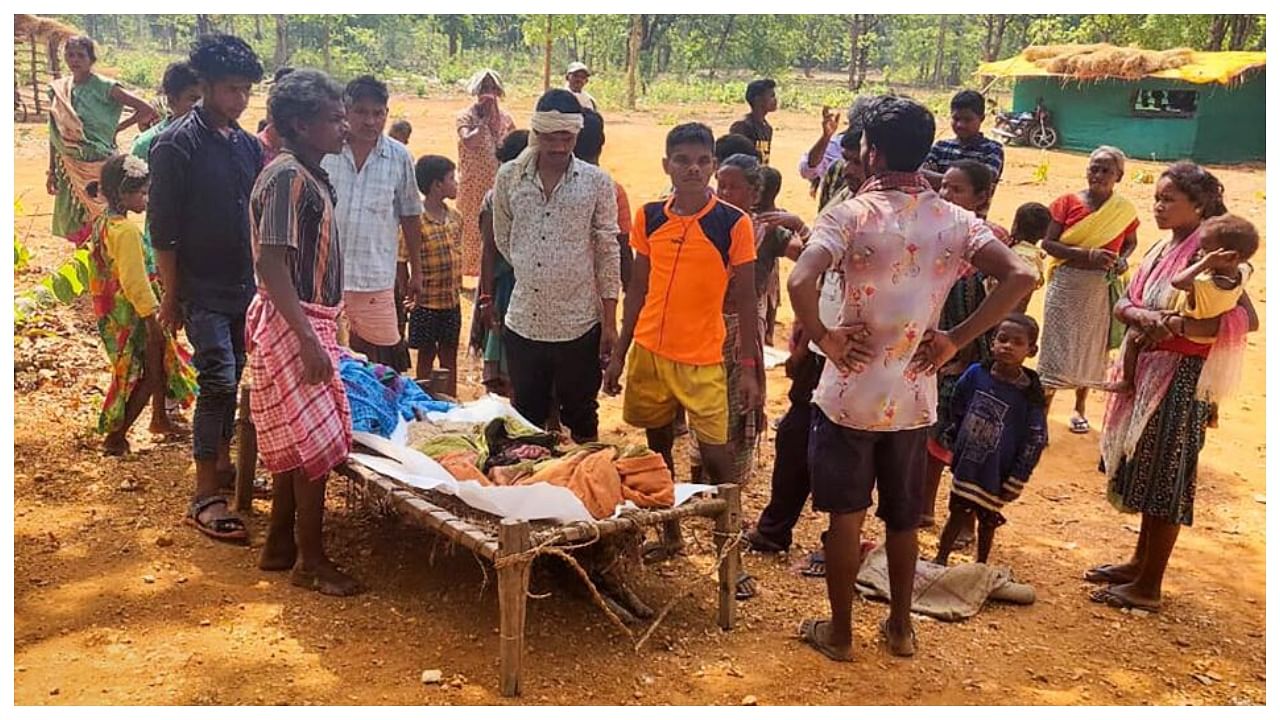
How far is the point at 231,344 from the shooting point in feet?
14.2

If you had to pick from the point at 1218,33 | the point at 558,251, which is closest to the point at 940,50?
the point at 1218,33

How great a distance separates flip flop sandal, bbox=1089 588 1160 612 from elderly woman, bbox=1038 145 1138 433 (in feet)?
5.74

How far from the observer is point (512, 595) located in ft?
10.3

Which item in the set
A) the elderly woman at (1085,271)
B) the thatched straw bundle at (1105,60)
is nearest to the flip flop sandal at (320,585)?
the elderly woman at (1085,271)

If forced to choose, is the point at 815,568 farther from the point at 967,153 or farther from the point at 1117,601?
the point at 967,153

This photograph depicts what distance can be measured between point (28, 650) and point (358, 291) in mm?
2004

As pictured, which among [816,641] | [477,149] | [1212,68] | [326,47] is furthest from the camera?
[326,47]

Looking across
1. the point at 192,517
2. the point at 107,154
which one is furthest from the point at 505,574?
the point at 107,154

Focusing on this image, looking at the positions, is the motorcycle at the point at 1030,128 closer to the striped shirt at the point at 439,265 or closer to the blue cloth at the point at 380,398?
the striped shirt at the point at 439,265

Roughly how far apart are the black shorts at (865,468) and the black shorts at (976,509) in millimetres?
803

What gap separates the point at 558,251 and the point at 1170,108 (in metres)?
18.0

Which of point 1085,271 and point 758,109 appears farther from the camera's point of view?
point 758,109

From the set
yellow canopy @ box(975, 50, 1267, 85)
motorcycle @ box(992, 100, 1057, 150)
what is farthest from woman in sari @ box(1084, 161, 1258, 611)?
motorcycle @ box(992, 100, 1057, 150)

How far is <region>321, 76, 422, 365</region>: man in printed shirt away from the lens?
4.76 meters
